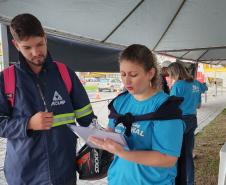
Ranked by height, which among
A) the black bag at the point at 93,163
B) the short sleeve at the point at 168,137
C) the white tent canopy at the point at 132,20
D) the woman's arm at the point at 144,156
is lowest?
the black bag at the point at 93,163

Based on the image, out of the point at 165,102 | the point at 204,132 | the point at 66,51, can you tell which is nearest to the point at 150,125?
the point at 165,102

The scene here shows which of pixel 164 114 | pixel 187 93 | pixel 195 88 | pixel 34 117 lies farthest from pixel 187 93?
pixel 34 117

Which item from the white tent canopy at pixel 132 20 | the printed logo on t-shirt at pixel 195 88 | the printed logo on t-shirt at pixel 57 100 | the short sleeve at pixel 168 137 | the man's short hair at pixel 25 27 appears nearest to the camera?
the short sleeve at pixel 168 137

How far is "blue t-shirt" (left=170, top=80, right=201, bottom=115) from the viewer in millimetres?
3720

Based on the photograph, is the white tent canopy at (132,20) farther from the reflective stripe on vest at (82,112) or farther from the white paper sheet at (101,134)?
the white paper sheet at (101,134)

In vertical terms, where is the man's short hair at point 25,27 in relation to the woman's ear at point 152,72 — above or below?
above

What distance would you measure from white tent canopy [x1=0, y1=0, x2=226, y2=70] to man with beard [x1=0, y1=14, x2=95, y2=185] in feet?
3.73

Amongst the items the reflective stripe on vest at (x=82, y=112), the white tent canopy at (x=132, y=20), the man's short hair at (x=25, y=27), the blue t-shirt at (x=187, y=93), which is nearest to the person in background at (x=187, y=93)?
the blue t-shirt at (x=187, y=93)

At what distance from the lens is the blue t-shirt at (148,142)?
1281mm

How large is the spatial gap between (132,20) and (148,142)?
8.83 feet

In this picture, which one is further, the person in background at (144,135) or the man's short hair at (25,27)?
the man's short hair at (25,27)

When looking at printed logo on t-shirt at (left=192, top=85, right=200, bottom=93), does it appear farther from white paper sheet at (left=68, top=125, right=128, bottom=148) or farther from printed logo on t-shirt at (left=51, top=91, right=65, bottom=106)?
white paper sheet at (left=68, top=125, right=128, bottom=148)

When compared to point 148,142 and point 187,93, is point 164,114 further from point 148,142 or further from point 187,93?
point 187,93

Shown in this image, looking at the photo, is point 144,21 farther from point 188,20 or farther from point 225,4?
point 225,4
